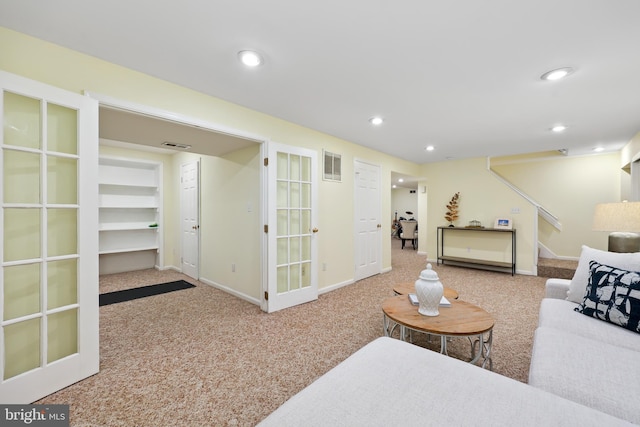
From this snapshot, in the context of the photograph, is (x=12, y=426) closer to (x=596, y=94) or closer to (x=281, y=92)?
(x=281, y=92)

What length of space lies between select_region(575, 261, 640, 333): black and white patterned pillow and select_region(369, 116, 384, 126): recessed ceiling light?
2.40 m

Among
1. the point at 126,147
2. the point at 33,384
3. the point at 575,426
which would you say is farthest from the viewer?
the point at 126,147

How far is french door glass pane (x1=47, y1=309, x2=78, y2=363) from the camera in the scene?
1787mm

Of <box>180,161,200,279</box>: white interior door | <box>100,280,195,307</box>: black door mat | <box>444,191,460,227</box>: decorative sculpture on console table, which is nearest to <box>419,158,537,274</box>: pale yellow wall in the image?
<box>444,191,460,227</box>: decorative sculpture on console table

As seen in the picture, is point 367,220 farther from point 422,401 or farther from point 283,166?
point 422,401

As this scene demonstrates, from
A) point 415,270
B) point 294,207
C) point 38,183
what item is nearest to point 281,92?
point 294,207

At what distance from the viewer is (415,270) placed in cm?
533

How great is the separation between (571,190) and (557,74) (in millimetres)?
Answer: 4688

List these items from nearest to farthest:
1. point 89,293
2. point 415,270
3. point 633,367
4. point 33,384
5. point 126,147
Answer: point 633,367 → point 33,384 → point 89,293 → point 126,147 → point 415,270

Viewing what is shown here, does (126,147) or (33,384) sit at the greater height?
(126,147)

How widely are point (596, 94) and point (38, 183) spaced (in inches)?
182

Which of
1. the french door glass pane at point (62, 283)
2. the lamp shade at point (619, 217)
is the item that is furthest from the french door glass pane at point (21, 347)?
the lamp shade at point (619, 217)

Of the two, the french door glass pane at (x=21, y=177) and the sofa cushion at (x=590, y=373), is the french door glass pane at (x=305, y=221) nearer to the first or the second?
the french door glass pane at (x=21, y=177)

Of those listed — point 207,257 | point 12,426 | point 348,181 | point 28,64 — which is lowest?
point 12,426
